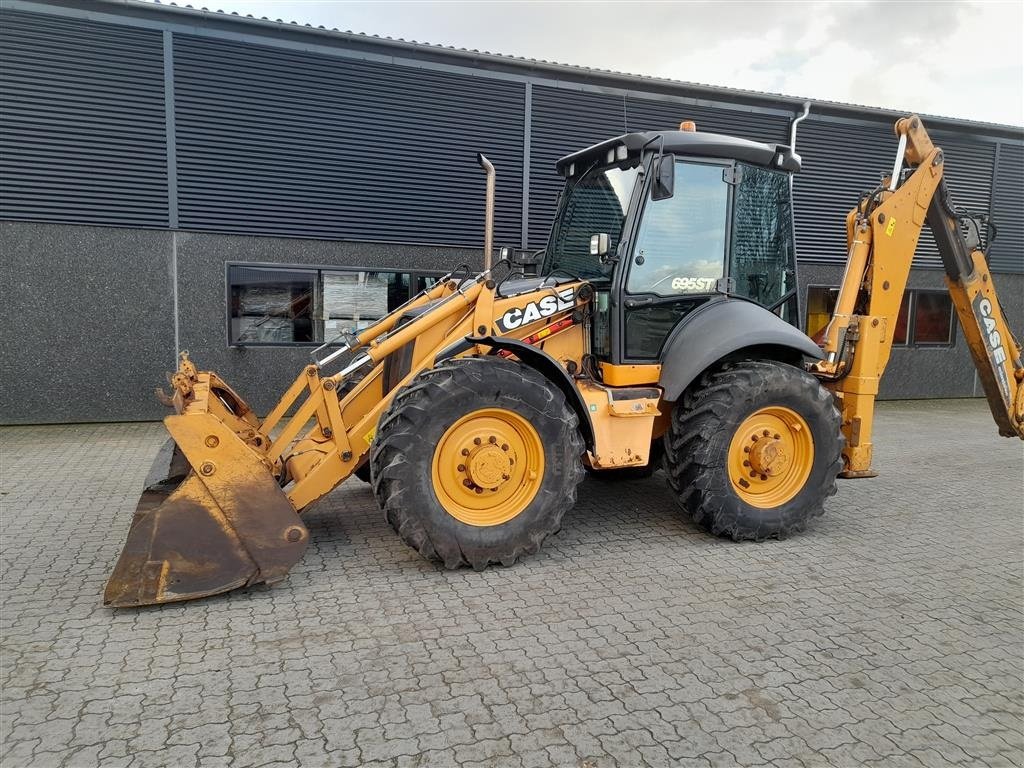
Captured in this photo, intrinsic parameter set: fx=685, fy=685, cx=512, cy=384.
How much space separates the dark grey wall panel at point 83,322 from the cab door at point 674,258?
22.1ft

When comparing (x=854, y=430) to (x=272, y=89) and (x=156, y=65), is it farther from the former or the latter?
(x=156, y=65)

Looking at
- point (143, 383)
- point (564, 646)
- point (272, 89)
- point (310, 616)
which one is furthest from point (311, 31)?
point (564, 646)

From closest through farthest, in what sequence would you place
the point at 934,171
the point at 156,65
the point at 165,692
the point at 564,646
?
the point at 165,692
the point at 564,646
the point at 934,171
the point at 156,65

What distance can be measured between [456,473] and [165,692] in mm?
1835

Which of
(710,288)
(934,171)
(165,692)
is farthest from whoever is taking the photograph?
(934,171)

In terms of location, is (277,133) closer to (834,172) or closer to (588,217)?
(588,217)

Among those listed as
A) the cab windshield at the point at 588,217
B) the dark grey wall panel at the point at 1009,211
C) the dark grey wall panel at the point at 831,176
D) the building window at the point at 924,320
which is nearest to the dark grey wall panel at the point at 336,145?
the cab windshield at the point at 588,217

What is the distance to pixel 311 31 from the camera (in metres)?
8.91

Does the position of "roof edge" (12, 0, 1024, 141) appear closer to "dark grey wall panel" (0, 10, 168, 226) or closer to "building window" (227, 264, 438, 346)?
"dark grey wall panel" (0, 10, 168, 226)

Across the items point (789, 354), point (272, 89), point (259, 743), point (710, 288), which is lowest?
point (259, 743)

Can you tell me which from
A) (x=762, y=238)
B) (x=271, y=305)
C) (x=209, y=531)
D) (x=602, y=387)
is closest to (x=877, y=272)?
(x=762, y=238)

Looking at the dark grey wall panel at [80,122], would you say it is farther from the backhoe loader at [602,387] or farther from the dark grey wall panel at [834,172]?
Result: the dark grey wall panel at [834,172]

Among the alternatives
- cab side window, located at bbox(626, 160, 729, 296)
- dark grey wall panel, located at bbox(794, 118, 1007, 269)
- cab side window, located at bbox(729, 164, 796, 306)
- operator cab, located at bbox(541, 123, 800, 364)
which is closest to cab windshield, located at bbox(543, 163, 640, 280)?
operator cab, located at bbox(541, 123, 800, 364)

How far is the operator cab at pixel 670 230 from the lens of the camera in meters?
4.64
